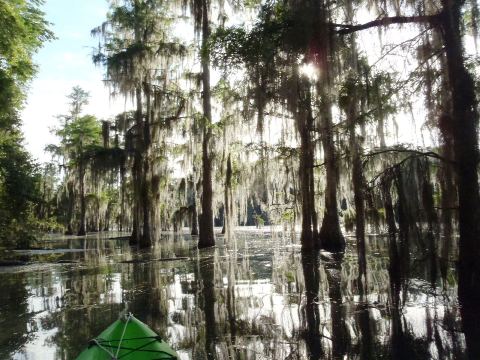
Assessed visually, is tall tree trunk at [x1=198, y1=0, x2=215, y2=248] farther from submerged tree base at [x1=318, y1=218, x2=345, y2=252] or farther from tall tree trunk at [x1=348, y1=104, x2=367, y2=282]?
tall tree trunk at [x1=348, y1=104, x2=367, y2=282]

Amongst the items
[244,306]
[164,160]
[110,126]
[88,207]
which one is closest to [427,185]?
[244,306]

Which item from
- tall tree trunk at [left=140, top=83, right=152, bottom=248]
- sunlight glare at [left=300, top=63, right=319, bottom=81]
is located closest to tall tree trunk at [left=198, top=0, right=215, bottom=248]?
tall tree trunk at [left=140, top=83, right=152, bottom=248]

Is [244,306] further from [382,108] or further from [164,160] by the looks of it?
[164,160]

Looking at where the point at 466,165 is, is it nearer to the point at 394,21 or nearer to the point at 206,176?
the point at 394,21

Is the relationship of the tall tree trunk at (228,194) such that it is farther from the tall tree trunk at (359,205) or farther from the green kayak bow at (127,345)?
the green kayak bow at (127,345)

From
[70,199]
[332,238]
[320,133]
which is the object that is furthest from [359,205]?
[70,199]

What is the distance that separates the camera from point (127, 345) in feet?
12.7

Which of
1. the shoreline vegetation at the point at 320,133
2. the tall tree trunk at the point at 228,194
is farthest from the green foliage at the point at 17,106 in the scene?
the tall tree trunk at the point at 228,194

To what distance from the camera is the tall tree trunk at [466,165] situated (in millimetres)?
5738

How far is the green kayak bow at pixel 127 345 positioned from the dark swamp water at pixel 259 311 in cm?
86

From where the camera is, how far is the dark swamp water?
15.8ft

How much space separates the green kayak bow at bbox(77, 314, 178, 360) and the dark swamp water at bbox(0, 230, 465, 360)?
0.86 metres

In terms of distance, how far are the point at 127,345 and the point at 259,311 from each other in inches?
118

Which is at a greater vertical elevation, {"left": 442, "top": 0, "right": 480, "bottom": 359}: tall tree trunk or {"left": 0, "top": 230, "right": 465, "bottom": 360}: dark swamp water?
{"left": 442, "top": 0, "right": 480, "bottom": 359}: tall tree trunk
